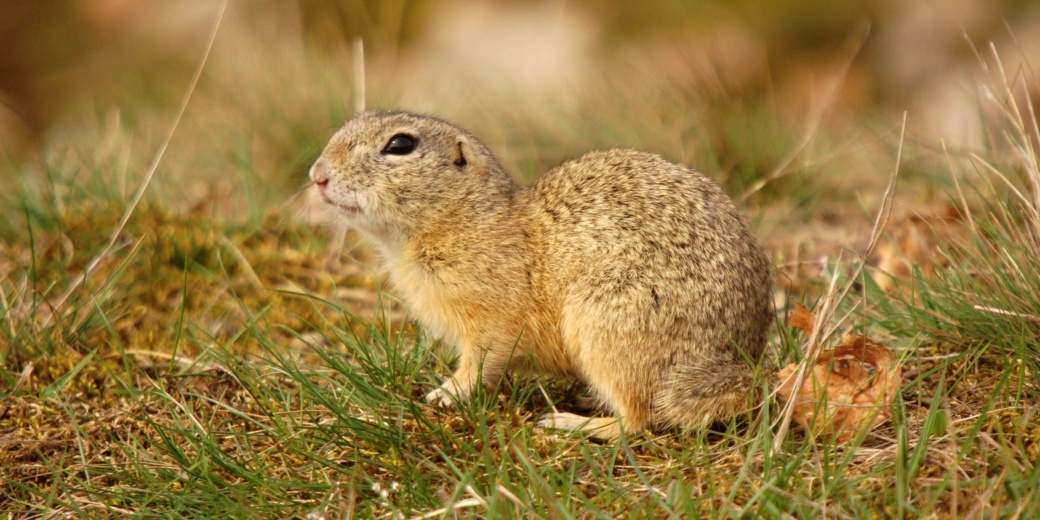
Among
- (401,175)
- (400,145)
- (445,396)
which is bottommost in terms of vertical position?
(445,396)

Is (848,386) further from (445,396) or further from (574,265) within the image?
(445,396)

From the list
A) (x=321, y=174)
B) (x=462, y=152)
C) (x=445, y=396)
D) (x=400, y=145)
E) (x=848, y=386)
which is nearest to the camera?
(x=848, y=386)

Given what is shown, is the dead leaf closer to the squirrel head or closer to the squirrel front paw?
the squirrel front paw

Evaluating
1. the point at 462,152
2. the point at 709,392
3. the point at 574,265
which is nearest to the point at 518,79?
the point at 462,152

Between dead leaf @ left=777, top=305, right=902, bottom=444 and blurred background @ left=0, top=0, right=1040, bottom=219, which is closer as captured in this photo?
dead leaf @ left=777, top=305, right=902, bottom=444

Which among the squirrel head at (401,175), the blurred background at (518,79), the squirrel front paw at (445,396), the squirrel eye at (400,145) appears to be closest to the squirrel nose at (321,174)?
the squirrel head at (401,175)

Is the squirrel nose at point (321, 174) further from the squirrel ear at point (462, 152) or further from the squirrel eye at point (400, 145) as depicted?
the squirrel ear at point (462, 152)

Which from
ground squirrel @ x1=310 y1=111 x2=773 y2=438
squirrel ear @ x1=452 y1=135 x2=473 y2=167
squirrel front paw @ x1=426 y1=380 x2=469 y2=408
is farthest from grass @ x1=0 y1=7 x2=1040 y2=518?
squirrel ear @ x1=452 y1=135 x2=473 y2=167
